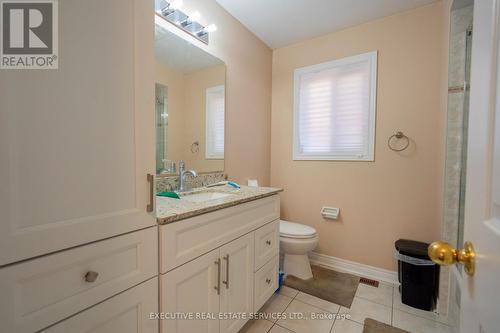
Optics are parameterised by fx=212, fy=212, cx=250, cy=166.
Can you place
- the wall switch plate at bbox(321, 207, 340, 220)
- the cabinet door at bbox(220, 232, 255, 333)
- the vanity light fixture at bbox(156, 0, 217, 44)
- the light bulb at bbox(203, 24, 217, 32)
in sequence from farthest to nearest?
the wall switch plate at bbox(321, 207, 340, 220) < the light bulb at bbox(203, 24, 217, 32) < the vanity light fixture at bbox(156, 0, 217, 44) < the cabinet door at bbox(220, 232, 255, 333)

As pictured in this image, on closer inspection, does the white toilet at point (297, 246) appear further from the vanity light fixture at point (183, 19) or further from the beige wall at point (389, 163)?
the vanity light fixture at point (183, 19)

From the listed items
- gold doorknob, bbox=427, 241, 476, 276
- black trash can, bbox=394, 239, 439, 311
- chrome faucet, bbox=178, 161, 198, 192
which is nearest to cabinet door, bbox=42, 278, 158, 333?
chrome faucet, bbox=178, 161, 198, 192

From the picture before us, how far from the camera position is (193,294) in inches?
38.4

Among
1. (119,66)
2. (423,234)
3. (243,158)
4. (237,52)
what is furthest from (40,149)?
(423,234)

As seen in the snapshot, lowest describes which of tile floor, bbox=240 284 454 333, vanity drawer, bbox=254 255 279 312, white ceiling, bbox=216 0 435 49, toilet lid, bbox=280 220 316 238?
tile floor, bbox=240 284 454 333

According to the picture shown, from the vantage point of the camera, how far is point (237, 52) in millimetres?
2031

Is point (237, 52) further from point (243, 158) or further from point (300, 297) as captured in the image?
point (300, 297)

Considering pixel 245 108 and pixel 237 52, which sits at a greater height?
pixel 237 52

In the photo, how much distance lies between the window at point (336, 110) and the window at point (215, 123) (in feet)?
3.01

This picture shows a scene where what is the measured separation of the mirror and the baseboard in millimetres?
1455

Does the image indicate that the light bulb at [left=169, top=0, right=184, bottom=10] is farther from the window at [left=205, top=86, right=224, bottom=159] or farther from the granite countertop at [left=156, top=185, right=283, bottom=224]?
the granite countertop at [left=156, top=185, right=283, bottom=224]

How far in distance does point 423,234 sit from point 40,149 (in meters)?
2.47

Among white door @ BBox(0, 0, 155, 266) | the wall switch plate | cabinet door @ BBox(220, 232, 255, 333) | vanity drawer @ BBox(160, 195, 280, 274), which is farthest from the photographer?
the wall switch plate

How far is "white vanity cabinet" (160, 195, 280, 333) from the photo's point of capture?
2.87 feet
